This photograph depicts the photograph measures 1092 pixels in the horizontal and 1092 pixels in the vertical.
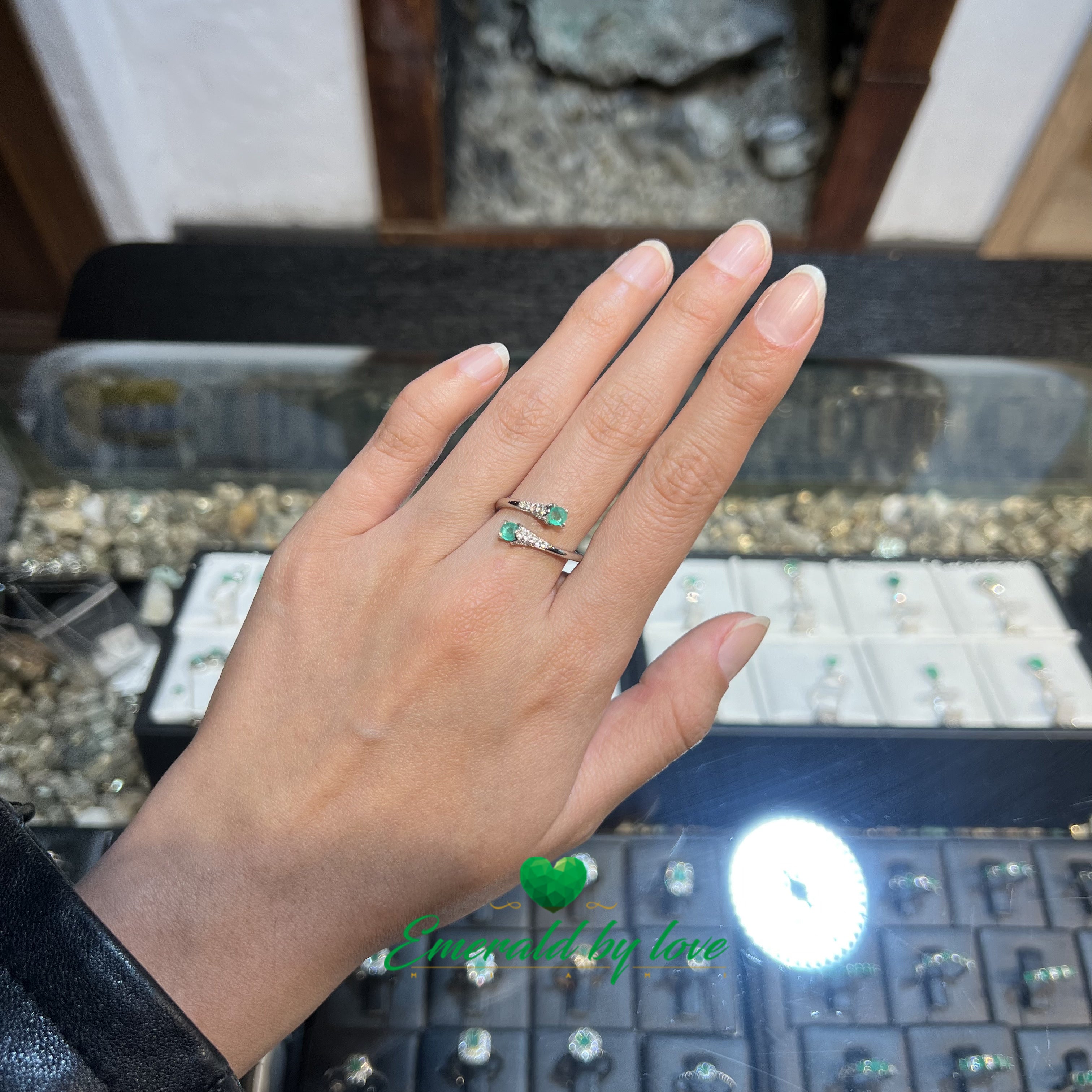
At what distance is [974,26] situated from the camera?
162 centimetres

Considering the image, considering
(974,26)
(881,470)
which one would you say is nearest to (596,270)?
(881,470)

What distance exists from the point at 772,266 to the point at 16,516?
2.98 feet

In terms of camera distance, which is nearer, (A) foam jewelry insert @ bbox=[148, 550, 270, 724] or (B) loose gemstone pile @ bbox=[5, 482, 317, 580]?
(A) foam jewelry insert @ bbox=[148, 550, 270, 724]

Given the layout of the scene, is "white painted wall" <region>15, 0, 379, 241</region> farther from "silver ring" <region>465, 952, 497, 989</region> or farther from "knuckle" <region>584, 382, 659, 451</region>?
"silver ring" <region>465, 952, 497, 989</region>

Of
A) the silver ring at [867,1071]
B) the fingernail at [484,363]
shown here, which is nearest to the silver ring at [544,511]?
the fingernail at [484,363]

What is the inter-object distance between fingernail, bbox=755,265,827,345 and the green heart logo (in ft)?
1.32

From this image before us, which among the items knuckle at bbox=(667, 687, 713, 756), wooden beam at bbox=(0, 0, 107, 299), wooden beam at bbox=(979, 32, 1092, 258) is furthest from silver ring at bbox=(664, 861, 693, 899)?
wooden beam at bbox=(979, 32, 1092, 258)

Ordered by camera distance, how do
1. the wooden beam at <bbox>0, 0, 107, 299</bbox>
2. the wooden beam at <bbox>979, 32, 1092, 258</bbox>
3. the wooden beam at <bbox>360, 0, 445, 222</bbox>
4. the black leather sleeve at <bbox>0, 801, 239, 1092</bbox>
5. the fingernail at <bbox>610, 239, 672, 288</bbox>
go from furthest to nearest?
the wooden beam at <bbox>979, 32, 1092, 258</bbox>
the wooden beam at <bbox>360, 0, 445, 222</bbox>
the wooden beam at <bbox>0, 0, 107, 299</bbox>
the fingernail at <bbox>610, 239, 672, 288</bbox>
the black leather sleeve at <bbox>0, 801, 239, 1092</bbox>

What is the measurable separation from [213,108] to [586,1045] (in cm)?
192

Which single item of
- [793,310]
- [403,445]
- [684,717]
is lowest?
[684,717]

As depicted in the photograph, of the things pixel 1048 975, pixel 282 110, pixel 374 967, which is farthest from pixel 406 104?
pixel 1048 975

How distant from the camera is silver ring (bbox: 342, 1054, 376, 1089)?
55 cm

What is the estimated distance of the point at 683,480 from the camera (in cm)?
56

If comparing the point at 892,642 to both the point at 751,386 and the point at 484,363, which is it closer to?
the point at 751,386
